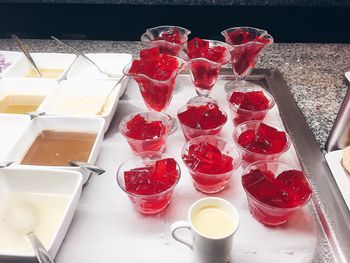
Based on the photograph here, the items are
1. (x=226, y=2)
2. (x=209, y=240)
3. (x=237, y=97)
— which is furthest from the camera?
(x=226, y=2)

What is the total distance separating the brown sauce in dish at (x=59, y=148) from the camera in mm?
936

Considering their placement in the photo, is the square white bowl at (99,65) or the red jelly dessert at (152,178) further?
the square white bowl at (99,65)

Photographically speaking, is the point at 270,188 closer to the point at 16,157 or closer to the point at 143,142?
the point at 143,142

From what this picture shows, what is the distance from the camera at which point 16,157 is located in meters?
0.91

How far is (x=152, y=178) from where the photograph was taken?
0.81m

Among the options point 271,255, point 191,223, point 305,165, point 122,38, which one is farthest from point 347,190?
point 122,38

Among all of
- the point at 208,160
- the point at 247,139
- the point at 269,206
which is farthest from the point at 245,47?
the point at 269,206

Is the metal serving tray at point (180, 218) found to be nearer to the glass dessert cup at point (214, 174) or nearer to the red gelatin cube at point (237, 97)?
the glass dessert cup at point (214, 174)

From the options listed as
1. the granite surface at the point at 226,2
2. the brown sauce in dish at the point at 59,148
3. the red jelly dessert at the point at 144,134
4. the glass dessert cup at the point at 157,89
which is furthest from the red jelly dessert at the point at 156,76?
the granite surface at the point at 226,2

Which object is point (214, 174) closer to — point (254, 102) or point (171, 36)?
point (254, 102)

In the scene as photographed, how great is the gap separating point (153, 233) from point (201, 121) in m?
0.35

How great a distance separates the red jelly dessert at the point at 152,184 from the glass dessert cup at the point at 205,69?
384 mm

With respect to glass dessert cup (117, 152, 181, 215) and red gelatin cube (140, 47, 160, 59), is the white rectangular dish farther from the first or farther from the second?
red gelatin cube (140, 47, 160, 59)

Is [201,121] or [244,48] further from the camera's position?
[244,48]
